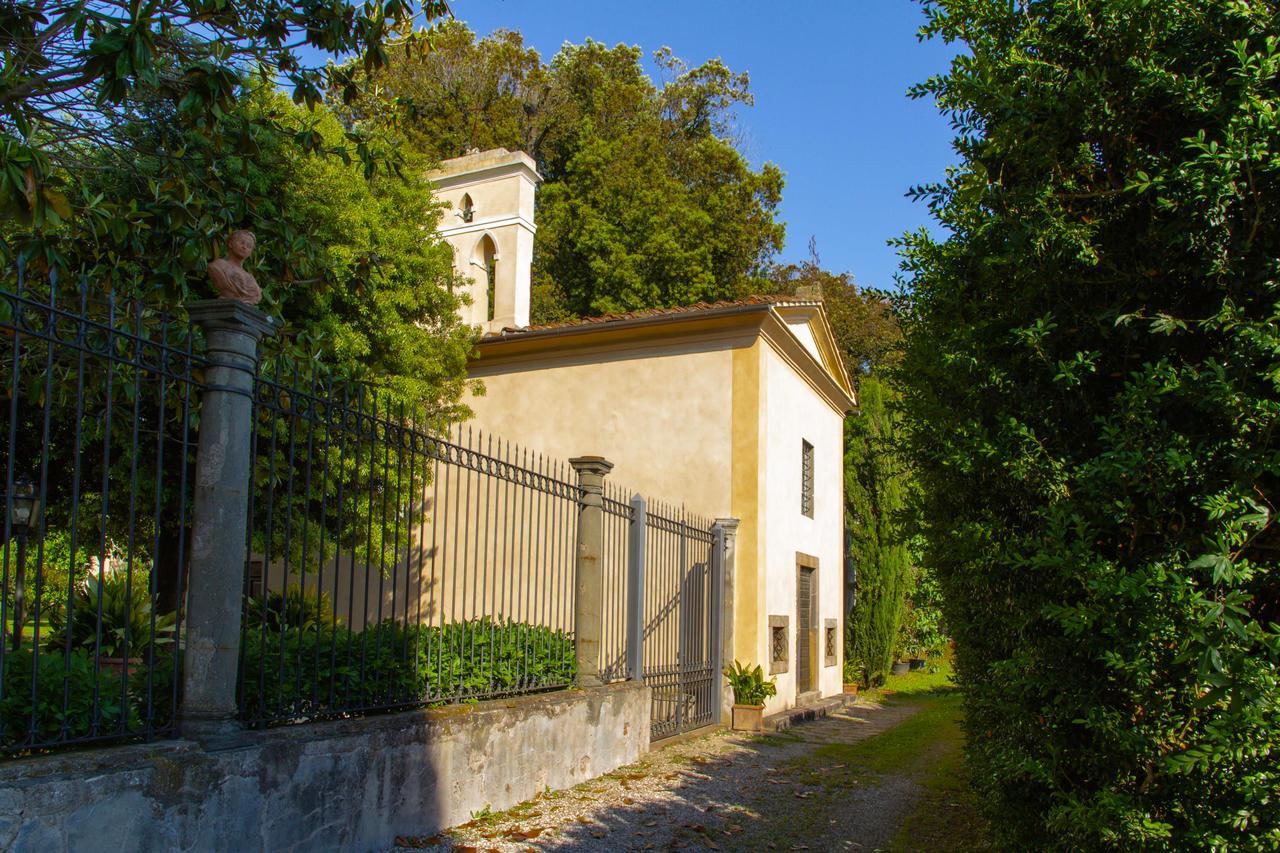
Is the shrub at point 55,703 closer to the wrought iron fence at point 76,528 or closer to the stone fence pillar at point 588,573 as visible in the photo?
the wrought iron fence at point 76,528

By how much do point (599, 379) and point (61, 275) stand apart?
812 centimetres

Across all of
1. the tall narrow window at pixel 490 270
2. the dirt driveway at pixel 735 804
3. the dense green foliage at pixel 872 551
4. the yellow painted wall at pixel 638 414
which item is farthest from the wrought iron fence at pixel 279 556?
the dense green foliage at pixel 872 551

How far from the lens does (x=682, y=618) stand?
11617 millimetres

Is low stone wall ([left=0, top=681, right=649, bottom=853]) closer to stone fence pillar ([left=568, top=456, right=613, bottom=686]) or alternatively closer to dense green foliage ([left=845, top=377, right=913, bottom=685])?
stone fence pillar ([left=568, top=456, right=613, bottom=686])

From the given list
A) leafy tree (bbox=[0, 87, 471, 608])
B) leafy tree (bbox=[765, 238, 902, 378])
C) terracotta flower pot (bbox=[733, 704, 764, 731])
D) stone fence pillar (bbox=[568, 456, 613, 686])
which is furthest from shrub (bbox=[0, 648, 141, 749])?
leafy tree (bbox=[765, 238, 902, 378])

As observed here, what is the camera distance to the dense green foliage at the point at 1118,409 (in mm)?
3100

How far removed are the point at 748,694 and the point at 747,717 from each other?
11.2 inches

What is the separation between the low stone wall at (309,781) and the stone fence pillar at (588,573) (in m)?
0.47

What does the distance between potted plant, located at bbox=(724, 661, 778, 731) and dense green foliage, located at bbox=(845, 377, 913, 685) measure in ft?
28.8

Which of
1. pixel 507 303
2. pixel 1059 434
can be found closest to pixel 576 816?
pixel 1059 434

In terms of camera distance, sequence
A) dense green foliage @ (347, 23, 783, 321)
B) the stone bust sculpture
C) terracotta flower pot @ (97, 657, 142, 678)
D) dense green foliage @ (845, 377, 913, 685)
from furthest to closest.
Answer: dense green foliage @ (347, 23, 783, 321) → dense green foliage @ (845, 377, 913, 685) → terracotta flower pot @ (97, 657, 142, 678) → the stone bust sculpture

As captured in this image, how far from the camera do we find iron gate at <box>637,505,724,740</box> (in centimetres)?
1102

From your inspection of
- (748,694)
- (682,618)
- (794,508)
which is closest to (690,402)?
(794,508)

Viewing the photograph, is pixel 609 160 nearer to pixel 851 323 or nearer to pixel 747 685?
pixel 851 323
